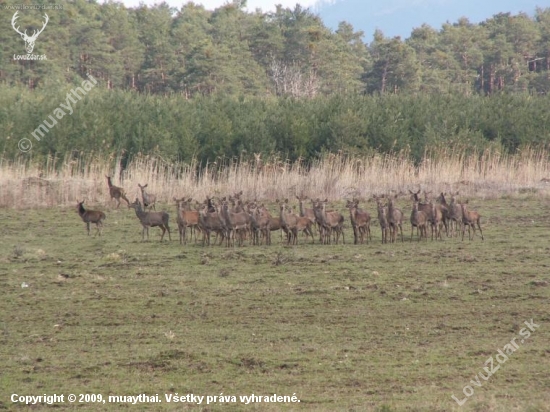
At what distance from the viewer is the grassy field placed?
30.4 feet

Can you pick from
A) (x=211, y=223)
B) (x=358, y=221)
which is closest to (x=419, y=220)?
(x=358, y=221)

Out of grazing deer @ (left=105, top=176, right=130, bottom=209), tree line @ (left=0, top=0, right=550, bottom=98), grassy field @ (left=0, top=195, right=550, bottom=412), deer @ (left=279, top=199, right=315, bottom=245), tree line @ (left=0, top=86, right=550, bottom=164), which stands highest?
tree line @ (left=0, top=0, right=550, bottom=98)

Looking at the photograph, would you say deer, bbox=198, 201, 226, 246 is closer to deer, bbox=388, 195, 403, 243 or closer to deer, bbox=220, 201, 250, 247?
deer, bbox=220, 201, 250, 247

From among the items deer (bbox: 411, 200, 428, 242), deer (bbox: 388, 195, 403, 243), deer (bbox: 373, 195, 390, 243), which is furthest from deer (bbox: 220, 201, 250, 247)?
deer (bbox: 411, 200, 428, 242)

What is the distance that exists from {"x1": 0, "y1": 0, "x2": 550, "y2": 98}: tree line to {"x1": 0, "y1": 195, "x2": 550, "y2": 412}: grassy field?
3564 cm

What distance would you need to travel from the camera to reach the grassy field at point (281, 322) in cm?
926

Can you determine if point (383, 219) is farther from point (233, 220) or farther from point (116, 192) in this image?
point (116, 192)

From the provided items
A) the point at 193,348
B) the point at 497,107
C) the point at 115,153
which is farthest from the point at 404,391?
the point at 497,107

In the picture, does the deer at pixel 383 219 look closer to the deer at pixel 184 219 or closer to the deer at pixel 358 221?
the deer at pixel 358 221

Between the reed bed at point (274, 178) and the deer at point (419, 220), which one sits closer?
the deer at point (419, 220)

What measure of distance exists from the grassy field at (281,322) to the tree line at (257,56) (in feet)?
117

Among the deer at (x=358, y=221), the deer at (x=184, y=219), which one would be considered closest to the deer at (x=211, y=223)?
the deer at (x=184, y=219)

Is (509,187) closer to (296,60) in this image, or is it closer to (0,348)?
(0,348)

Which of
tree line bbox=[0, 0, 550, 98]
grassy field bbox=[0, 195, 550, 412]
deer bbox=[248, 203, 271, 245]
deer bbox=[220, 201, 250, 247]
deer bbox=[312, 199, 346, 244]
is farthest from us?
tree line bbox=[0, 0, 550, 98]
